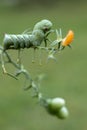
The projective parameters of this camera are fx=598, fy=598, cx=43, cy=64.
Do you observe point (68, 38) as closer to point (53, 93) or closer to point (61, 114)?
point (61, 114)

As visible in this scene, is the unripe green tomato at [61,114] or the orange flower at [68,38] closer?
the orange flower at [68,38]

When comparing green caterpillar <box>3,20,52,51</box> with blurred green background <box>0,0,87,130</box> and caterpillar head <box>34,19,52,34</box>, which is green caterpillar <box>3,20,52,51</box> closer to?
caterpillar head <box>34,19,52,34</box>

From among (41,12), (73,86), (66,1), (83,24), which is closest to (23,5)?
(41,12)

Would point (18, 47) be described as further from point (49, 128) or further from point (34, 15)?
point (34, 15)

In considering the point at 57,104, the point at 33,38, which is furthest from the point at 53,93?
the point at 33,38

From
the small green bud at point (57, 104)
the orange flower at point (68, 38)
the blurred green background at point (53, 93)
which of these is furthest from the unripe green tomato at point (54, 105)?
the orange flower at point (68, 38)


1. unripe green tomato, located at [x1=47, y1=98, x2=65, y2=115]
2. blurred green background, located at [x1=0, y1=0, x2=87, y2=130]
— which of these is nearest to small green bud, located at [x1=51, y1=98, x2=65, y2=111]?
unripe green tomato, located at [x1=47, y1=98, x2=65, y2=115]

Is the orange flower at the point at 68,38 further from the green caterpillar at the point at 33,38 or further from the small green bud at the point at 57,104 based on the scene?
the small green bud at the point at 57,104

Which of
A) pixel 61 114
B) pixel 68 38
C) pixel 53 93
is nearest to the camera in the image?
pixel 68 38

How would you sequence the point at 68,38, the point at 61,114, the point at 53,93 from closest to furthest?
the point at 68,38 → the point at 61,114 → the point at 53,93
